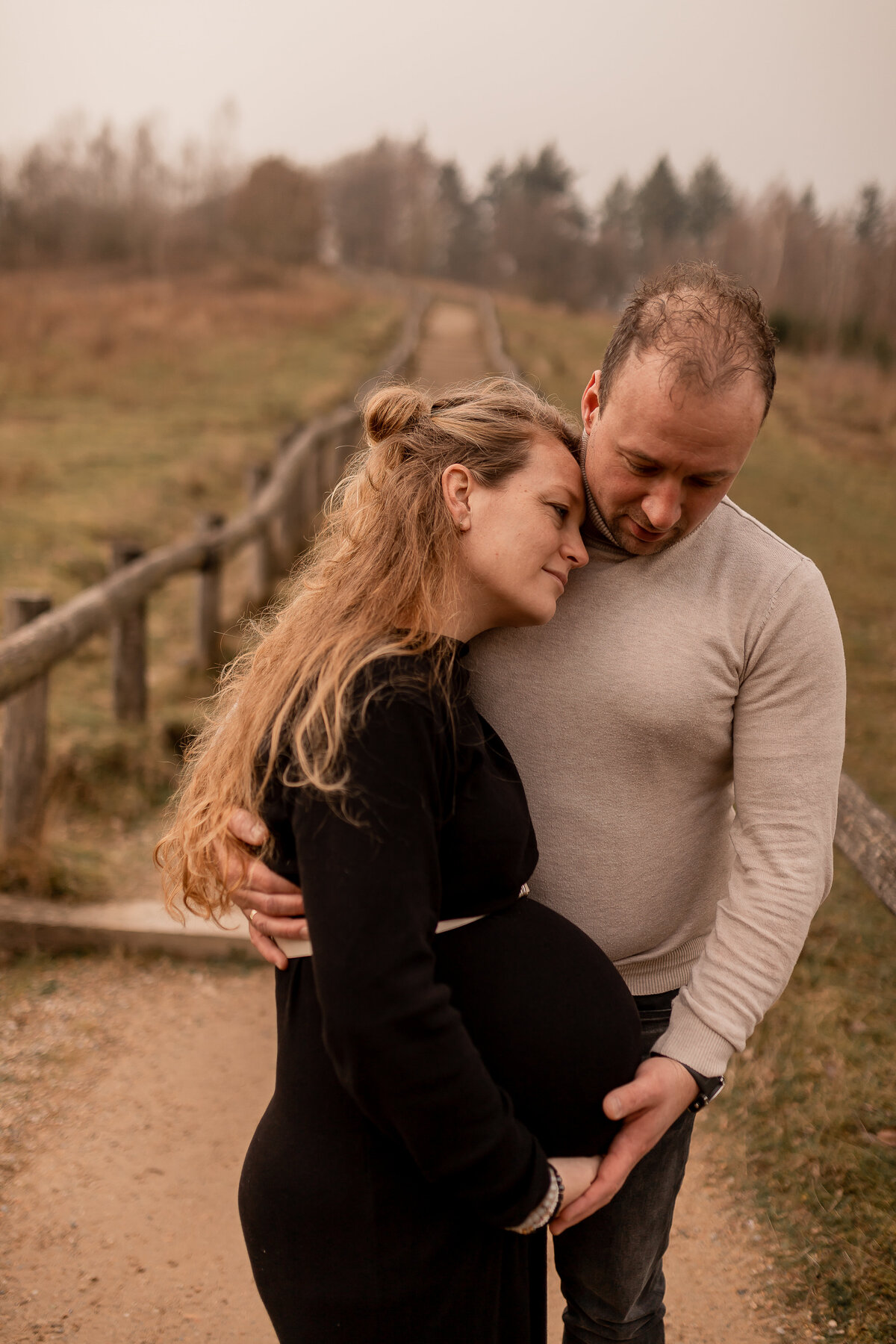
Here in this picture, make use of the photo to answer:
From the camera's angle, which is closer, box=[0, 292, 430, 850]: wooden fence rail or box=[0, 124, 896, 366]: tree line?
box=[0, 292, 430, 850]: wooden fence rail

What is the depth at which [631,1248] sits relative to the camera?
1.67 metres

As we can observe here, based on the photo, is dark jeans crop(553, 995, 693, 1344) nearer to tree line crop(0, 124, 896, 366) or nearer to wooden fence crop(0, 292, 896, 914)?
wooden fence crop(0, 292, 896, 914)

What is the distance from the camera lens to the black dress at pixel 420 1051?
3.76ft

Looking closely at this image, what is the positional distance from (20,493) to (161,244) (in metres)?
38.2

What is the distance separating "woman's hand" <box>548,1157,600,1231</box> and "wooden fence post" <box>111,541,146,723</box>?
447 cm

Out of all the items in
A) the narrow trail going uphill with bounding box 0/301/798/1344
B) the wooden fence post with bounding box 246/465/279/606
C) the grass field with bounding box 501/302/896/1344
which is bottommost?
the narrow trail going uphill with bounding box 0/301/798/1344

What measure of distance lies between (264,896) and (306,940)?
8 centimetres

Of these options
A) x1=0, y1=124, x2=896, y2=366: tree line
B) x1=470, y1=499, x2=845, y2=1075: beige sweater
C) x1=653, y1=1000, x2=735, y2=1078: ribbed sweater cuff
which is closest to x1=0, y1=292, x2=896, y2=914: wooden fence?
x1=470, y1=499, x2=845, y2=1075: beige sweater

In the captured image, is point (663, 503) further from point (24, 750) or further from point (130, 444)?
point (130, 444)

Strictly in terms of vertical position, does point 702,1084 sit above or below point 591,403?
below

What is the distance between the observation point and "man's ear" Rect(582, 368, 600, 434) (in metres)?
1.63

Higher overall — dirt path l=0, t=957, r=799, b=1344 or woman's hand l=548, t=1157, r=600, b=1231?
woman's hand l=548, t=1157, r=600, b=1231

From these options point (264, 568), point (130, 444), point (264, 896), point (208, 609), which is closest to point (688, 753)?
point (264, 896)

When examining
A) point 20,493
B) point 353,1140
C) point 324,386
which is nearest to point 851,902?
point 353,1140
